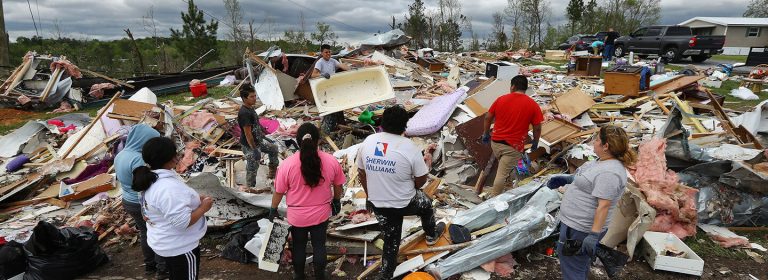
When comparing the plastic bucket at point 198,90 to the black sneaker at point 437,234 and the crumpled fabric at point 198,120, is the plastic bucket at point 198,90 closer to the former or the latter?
the crumpled fabric at point 198,120

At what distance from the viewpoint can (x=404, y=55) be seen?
15023 mm

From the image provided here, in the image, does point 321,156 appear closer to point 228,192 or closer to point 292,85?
point 228,192

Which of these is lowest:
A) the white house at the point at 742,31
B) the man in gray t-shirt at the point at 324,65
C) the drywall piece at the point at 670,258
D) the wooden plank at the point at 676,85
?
the drywall piece at the point at 670,258

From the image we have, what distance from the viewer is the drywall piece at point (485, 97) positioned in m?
7.07

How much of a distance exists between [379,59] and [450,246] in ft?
31.5

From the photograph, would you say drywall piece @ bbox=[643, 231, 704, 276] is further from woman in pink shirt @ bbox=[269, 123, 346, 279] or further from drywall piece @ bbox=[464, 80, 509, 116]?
drywall piece @ bbox=[464, 80, 509, 116]

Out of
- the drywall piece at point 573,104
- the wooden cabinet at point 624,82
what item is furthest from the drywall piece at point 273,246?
the wooden cabinet at point 624,82

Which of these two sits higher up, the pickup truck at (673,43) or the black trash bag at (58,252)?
the pickup truck at (673,43)

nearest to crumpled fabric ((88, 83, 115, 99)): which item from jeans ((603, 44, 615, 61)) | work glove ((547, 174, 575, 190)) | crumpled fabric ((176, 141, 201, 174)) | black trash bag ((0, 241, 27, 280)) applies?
crumpled fabric ((176, 141, 201, 174))

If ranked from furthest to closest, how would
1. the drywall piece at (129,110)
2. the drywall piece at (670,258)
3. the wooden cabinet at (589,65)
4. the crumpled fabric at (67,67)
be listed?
the wooden cabinet at (589,65) → the crumpled fabric at (67,67) → the drywall piece at (129,110) → the drywall piece at (670,258)

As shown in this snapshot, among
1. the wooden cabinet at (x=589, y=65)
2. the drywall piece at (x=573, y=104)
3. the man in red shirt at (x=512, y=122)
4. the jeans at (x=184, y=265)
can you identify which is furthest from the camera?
the wooden cabinet at (x=589, y=65)

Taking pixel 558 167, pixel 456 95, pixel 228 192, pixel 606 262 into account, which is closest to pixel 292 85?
pixel 456 95

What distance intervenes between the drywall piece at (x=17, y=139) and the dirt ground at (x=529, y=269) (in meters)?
4.82

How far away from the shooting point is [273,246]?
3.46 m
